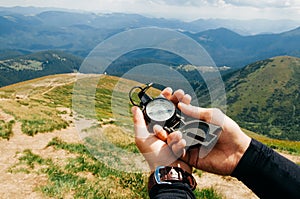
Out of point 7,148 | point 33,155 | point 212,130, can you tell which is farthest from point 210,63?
point 7,148

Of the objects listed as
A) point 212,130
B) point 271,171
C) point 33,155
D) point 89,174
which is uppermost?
point 212,130

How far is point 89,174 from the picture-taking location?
12758 mm

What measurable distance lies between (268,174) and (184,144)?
1700mm

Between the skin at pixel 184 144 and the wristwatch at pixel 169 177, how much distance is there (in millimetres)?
378

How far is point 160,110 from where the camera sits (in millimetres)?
5121

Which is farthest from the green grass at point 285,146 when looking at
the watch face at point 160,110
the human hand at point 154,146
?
the human hand at point 154,146

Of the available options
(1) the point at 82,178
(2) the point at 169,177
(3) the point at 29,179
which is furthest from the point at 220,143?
(3) the point at 29,179

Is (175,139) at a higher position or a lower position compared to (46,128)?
higher

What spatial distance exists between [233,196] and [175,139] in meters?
8.81

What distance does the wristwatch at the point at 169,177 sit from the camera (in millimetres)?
3992

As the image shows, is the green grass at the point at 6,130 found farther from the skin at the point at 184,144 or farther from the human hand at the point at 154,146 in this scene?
the human hand at the point at 154,146

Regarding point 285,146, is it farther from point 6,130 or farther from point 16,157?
point 6,130

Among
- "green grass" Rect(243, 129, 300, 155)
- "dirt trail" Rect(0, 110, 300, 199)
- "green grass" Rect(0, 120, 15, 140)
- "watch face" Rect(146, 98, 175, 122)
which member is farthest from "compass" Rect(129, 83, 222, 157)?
"green grass" Rect(243, 129, 300, 155)

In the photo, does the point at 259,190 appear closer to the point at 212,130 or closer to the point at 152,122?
the point at 212,130
